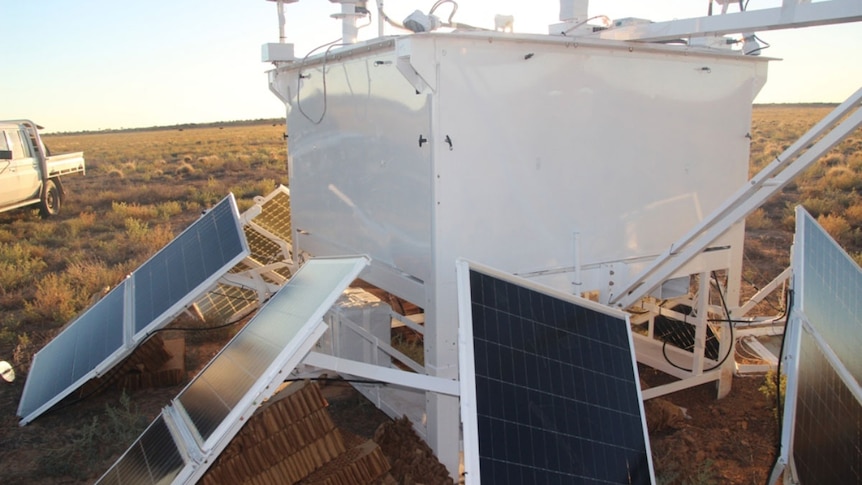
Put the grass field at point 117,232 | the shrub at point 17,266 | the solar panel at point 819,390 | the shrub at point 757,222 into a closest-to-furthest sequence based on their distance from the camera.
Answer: the solar panel at point 819,390 < the grass field at point 117,232 < the shrub at point 17,266 < the shrub at point 757,222

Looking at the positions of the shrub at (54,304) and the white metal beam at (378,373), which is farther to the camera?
the shrub at (54,304)

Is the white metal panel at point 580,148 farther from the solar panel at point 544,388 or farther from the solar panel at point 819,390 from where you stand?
the solar panel at point 819,390

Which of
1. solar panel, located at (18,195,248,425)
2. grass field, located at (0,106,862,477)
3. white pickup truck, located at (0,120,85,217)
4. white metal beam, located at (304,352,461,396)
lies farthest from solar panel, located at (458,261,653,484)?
white pickup truck, located at (0,120,85,217)

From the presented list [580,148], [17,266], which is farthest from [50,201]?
[580,148]

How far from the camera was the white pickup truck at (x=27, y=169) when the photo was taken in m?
16.6

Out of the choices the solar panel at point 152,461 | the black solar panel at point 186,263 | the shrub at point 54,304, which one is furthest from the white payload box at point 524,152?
the shrub at point 54,304

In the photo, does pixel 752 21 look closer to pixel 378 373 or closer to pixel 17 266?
pixel 378 373

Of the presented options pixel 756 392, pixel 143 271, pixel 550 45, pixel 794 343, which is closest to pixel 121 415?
pixel 143 271

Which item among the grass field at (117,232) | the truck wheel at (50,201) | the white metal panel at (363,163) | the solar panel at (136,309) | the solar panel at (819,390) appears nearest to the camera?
the solar panel at (819,390)

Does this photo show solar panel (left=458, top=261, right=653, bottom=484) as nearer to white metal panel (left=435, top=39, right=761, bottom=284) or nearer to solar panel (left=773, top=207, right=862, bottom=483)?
solar panel (left=773, top=207, right=862, bottom=483)

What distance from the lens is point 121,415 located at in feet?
20.4

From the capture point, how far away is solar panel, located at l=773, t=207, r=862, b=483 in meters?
3.07

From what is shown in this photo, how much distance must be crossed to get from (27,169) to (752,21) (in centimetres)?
1778

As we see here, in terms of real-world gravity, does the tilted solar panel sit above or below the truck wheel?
above
